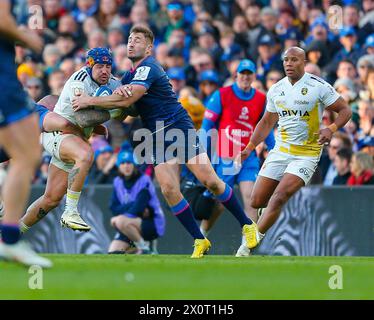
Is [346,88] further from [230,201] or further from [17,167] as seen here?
[17,167]

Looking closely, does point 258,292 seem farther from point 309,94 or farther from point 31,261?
point 309,94

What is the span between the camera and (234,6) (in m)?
20.0

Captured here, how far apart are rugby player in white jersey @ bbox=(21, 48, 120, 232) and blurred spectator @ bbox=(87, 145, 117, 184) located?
5.29 meters

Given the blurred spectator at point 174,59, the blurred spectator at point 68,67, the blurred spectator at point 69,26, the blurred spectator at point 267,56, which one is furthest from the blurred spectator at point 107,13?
the blurred spectator at point 267,56

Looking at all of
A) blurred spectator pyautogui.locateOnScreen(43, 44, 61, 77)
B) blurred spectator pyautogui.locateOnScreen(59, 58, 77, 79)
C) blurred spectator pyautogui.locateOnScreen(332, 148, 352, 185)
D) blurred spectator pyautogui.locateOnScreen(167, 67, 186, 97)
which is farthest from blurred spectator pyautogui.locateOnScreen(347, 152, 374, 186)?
blurred spectator pyautogui.locateOnScreen(43, 44, 61, 77)

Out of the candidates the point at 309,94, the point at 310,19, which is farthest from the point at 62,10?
the point at 309,94

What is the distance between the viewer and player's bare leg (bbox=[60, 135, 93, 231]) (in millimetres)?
11274

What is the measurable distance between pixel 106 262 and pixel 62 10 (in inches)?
506

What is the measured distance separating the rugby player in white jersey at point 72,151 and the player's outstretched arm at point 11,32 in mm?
2893

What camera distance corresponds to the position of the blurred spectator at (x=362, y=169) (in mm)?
15328

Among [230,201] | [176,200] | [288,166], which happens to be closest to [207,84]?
[288,166]

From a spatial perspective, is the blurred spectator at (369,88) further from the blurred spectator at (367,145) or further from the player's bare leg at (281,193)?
the player's bare leg at (281,193)

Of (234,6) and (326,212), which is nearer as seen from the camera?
(326,212)

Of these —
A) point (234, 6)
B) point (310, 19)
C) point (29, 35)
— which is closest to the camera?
point (29, 35)
